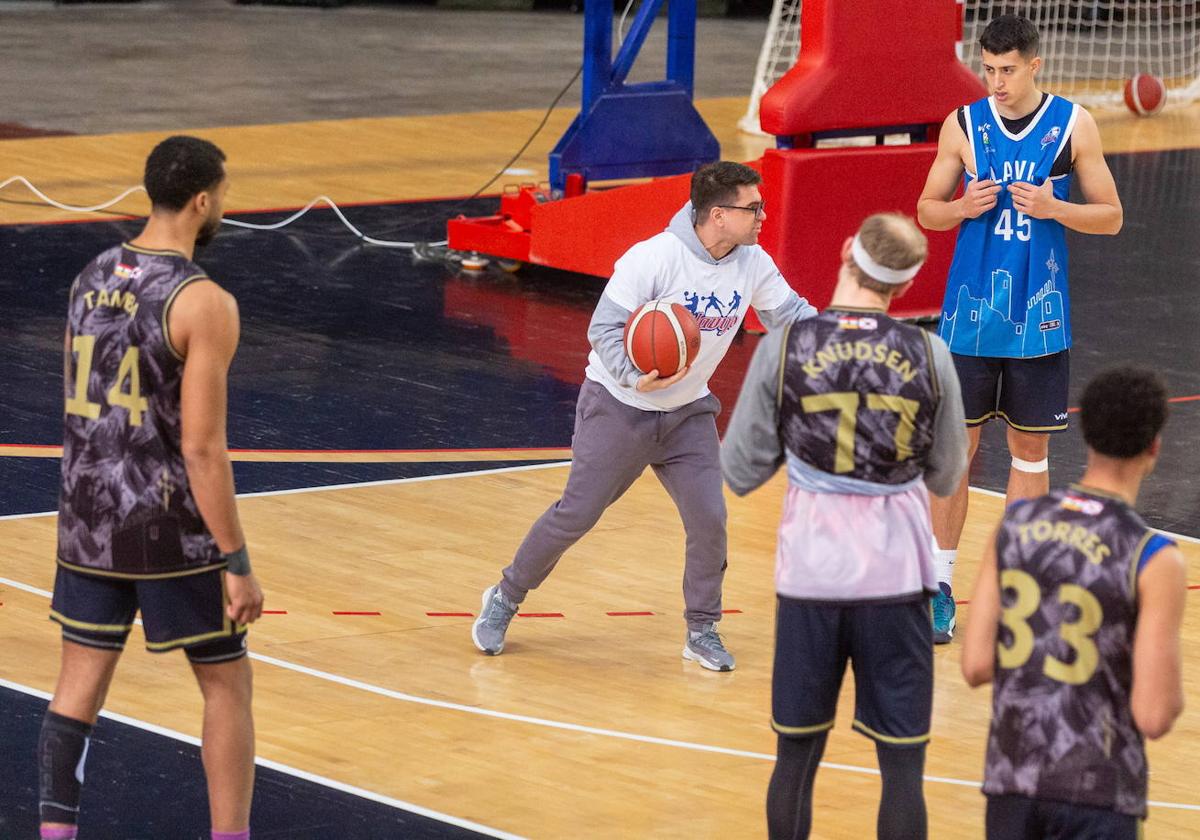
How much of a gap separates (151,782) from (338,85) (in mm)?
20478

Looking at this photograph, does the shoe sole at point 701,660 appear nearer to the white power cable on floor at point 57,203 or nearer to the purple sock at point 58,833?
the purple sock at point 58,833

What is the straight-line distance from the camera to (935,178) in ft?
26.9

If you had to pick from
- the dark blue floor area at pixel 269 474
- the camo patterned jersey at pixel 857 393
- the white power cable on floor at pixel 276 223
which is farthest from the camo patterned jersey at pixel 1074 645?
the white power cable on floor at pixel 276 223

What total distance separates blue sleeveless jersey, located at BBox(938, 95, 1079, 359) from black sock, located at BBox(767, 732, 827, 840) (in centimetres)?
296

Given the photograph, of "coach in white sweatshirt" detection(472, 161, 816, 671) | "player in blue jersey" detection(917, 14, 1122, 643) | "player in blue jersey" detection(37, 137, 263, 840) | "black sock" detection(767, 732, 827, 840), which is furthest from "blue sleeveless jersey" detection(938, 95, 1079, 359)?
"player in blue jersey" detection(37, 137, 263, 840)

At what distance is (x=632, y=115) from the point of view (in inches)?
645

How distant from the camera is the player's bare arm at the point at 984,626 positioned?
15.1 ft

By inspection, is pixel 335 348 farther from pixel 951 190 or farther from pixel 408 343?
pixel 951 190

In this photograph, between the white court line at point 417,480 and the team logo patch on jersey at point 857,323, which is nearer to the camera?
the team logo patch on jersey at point 857,323

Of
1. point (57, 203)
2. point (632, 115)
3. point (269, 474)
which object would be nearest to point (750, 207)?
point (269, 474)

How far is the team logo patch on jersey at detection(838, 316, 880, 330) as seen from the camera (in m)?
5.32

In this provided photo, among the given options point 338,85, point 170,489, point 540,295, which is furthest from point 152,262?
point 338,85

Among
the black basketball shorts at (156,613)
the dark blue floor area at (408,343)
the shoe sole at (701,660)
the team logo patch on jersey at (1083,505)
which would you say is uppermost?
the team logo patch on jersey at (1083,505)

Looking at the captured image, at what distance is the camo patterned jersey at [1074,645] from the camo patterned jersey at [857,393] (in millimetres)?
795
